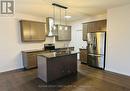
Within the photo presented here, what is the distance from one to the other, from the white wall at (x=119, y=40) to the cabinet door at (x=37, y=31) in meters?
3.36

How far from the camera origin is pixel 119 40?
4223 millimetres

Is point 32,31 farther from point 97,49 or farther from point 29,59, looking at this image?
point 97,49

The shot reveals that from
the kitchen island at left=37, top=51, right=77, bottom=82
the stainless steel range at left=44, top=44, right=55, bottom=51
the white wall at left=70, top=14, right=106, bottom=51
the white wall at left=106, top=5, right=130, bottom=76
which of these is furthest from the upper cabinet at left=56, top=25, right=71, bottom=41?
the white wall at left=106, top=5, right=130, bottom=76

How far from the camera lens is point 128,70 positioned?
4016mm

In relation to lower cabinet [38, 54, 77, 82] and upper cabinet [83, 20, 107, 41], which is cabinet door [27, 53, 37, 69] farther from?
upper cabinet [83, 20, 107, 41]

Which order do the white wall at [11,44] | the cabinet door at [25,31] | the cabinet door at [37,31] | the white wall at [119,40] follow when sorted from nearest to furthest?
the white wall at [119,40] < the white wall at [11,44] < the cabinet door at [25,31] < the cabinet door at [37,31]

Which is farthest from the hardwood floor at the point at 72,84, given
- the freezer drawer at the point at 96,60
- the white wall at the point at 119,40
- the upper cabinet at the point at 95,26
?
the upper cabinet at the point at 95,26

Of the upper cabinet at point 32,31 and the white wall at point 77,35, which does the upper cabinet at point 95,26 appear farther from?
the upper cabinet at point 32,31

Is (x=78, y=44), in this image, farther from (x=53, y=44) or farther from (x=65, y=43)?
(x=53, y=44)

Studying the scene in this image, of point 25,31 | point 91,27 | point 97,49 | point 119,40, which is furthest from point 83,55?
point 25,31

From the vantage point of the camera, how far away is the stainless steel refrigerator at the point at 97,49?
15.8 ft

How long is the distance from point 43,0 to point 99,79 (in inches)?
135

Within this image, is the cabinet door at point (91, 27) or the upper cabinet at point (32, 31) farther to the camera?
the cabinet door at point (91, 27)

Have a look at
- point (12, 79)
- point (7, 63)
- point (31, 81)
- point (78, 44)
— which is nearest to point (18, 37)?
point (7, 63)
